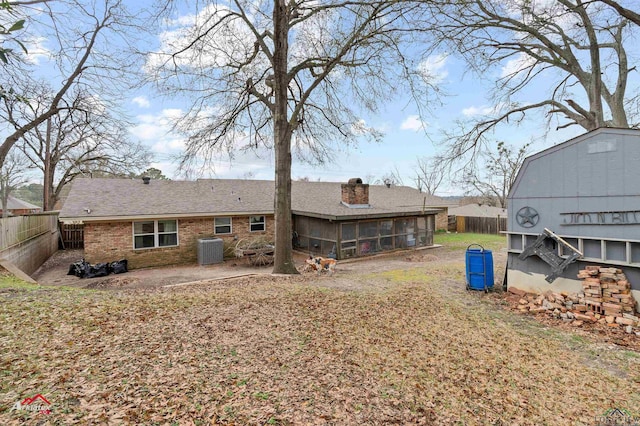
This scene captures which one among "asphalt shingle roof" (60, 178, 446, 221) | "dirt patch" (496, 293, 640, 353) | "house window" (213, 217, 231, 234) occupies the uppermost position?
"asphalt shingle roof" (60, 178, 446, 221)

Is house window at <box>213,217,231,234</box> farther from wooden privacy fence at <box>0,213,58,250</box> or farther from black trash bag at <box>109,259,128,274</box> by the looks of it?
wooden privacy fence at <box>0,213,58,250</box>

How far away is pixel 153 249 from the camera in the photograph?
13148 millimetres

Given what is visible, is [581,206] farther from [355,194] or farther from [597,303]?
[355,194]

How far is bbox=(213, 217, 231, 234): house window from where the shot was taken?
48.2 feet

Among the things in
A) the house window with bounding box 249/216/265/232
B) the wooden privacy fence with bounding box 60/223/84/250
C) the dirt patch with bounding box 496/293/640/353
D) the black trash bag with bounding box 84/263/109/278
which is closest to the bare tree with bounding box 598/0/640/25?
the dirt patch with bounding box 496/293/640/353

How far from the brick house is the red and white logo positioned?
35.2 feet

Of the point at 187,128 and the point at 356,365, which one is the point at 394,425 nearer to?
the point at 356,365

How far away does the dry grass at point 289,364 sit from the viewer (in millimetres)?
3010

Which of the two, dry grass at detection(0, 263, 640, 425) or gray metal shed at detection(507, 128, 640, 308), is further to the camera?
gray metal shed at detection(507, 128, 640, 308)

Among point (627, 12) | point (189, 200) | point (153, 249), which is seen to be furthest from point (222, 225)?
point (627, 12)

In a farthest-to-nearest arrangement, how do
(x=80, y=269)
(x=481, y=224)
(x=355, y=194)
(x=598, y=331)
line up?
(x=481, y=224) < (x=355, y=194) < (x=80, y=269) < (x=598, y=331)

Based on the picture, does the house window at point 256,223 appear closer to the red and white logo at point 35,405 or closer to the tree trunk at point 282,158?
the tree trunk at point 282,158

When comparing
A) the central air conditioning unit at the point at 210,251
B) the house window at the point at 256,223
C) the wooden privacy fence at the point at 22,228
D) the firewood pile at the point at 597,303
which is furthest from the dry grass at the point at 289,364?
the house window at the point at 256,223

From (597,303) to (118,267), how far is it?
14.8 metres
